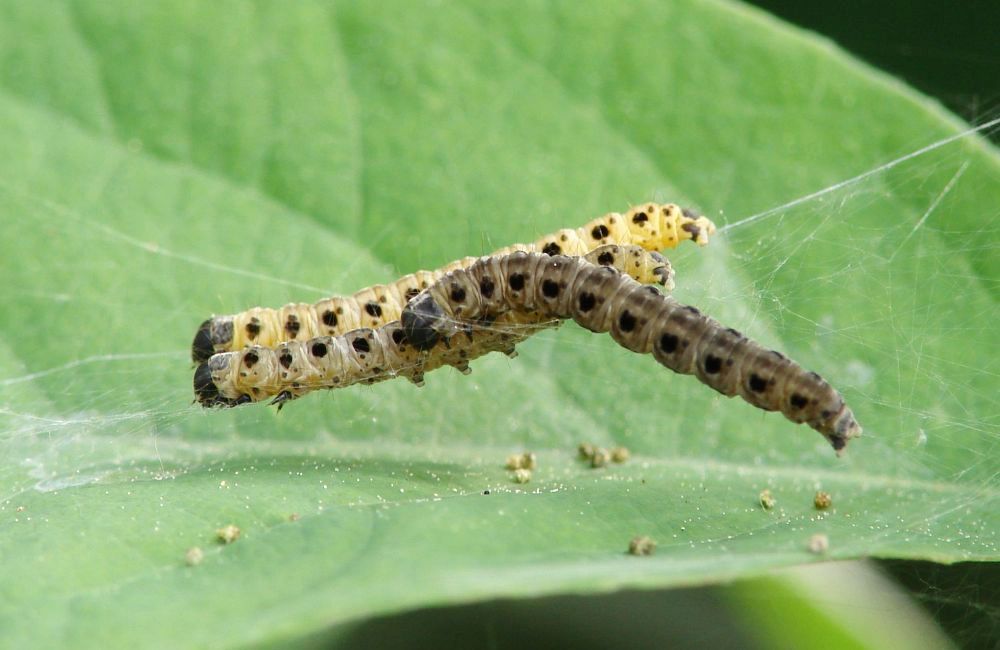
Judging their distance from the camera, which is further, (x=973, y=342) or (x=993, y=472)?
(x=973, y=342)

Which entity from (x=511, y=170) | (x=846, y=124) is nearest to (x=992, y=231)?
(x=846, y=124)

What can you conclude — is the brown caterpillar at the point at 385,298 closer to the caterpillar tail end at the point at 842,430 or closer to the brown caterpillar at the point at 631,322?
the brown caterpillar at the point at 631,322

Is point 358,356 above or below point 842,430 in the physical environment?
below

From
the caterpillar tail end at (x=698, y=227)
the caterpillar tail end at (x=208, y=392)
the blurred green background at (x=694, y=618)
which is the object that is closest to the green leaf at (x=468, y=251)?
the caterpillar tail end at (x=208, y=392)

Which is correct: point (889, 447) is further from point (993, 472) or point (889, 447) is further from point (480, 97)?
point (480, 97)

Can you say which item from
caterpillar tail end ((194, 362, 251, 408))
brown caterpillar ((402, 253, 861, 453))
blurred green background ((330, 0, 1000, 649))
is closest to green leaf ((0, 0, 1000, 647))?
caterpillar tail end ((194, 362, 251, 408))

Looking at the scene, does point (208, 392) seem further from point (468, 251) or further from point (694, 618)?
point (694, 618)

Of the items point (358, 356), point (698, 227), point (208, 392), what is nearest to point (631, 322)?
point (698, 227)

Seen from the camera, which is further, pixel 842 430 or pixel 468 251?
pixel 468 251
